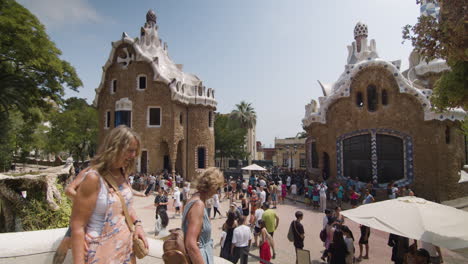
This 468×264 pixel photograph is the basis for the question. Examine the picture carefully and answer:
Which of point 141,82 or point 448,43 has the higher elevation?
point 141,82

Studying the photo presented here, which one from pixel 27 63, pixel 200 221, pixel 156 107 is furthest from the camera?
pixel 156 107

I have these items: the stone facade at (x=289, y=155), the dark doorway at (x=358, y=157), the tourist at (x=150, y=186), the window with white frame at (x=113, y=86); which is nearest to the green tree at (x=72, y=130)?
the window with white frame at (x=113, y=86)

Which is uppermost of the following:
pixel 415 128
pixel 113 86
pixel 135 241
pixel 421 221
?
pixel 113 86

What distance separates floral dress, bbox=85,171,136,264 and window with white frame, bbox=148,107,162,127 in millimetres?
A: 21276

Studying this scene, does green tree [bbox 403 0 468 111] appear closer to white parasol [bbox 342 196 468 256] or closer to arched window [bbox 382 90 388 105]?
white parasol [bbox 342 196 468 256]

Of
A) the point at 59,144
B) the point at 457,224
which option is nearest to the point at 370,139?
the point at 457,224

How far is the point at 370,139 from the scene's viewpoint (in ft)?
54.4

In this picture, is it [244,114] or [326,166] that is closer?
[326,166]

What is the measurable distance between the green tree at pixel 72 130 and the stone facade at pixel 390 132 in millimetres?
23533

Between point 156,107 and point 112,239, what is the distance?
21489mm

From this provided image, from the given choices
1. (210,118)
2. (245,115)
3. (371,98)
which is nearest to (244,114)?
(245,115)

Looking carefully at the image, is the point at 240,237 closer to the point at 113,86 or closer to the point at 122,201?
the point at 122,201

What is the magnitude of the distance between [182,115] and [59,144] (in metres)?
14.2

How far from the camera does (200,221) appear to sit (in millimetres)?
2598
